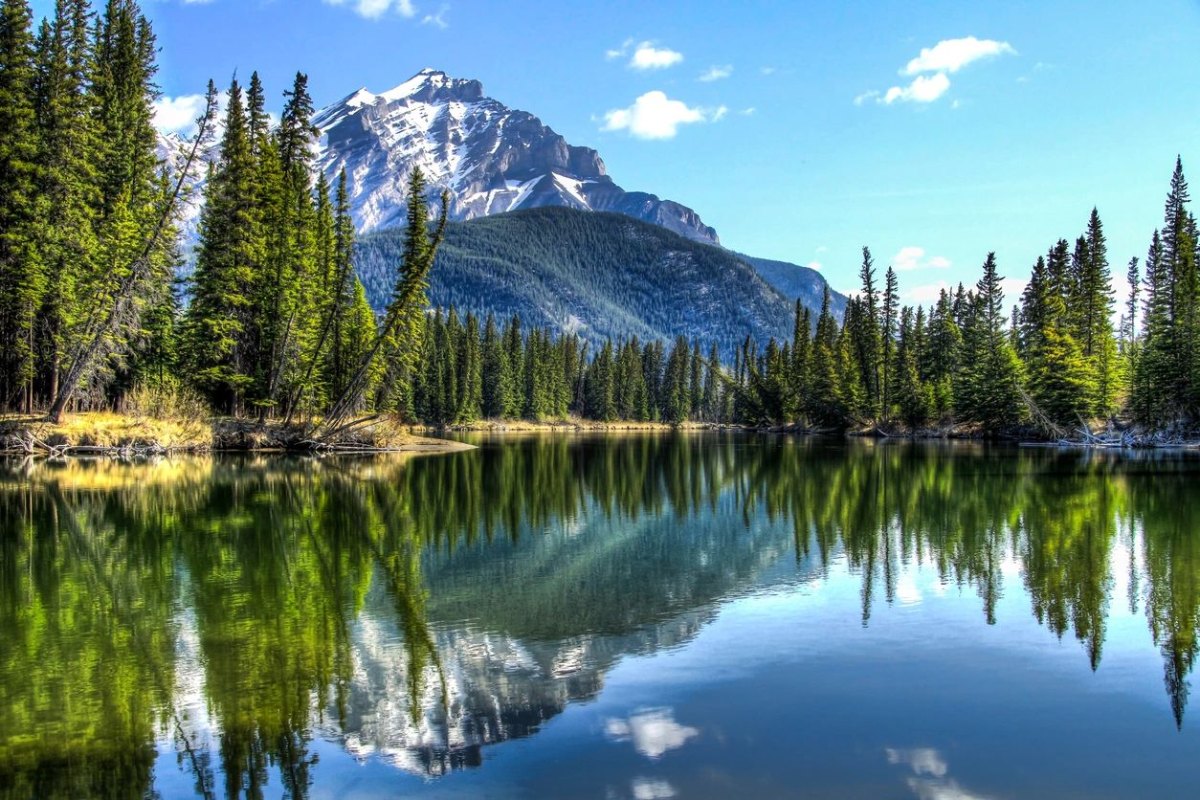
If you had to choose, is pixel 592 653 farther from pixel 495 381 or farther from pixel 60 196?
pixel 495 381

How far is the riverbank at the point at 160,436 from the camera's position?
125 feet

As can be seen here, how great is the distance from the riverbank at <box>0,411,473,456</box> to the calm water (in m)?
18.7

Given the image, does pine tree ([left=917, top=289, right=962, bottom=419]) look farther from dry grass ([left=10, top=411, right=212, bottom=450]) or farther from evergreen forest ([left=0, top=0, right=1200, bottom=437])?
dry grass ([left=10, top=411, right=212, bottom=450])

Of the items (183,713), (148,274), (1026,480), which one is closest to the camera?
(183,713)

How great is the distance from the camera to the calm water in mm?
7098

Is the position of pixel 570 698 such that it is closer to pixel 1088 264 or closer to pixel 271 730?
pixel 271 730

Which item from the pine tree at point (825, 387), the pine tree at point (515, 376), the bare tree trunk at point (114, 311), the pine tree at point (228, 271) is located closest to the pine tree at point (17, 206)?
the bare tree trunk at point (114, 311)

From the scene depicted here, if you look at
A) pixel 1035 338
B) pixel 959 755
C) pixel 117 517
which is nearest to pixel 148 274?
pixel 117 517

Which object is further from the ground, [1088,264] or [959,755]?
[1088,264]

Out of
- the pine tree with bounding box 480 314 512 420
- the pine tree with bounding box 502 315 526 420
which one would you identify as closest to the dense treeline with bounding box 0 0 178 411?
the pine tree with bounding box 480 314 512 420

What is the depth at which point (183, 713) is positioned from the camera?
8.16 metres

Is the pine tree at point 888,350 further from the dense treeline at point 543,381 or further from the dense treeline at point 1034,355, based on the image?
the dense treeline at point 543,381

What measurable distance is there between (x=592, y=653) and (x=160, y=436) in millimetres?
38032

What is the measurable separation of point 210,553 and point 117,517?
19.4 feet
